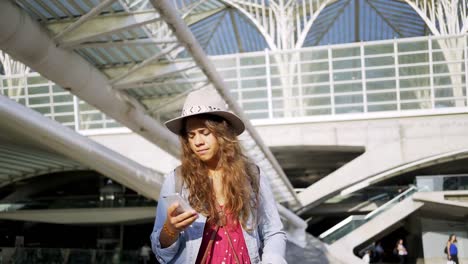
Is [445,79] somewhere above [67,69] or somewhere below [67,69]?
above

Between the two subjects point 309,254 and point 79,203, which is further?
point 79,203

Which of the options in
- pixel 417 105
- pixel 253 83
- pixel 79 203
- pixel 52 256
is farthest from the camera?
pixel 253 83

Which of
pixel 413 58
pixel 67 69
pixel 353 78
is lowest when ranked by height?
pixel 67 69

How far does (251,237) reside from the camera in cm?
236

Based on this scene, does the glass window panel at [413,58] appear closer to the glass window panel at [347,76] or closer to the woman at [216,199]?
the glass window panel at [347,76]

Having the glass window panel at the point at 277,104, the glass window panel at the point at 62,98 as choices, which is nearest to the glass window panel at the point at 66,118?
the glass window panel at the point at 62,98

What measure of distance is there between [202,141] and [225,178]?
165mm

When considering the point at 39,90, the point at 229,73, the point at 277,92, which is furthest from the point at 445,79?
the point at 39,90

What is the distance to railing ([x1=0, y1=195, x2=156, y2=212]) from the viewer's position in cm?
2434

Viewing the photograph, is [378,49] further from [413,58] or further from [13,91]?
[13,91]

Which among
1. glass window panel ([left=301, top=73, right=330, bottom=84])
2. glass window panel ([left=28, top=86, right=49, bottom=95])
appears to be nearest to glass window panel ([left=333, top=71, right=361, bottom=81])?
glass window panel ([left=301, top=73, right=330, bottom=84])

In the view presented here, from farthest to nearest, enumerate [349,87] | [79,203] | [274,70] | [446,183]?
[274,70] → [349,87] → [79,203] → [446,183]

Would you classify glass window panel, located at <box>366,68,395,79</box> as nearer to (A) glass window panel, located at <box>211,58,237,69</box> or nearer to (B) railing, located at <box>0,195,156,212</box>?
(A) glass window panel, located at <box>211,58,237,69</box>

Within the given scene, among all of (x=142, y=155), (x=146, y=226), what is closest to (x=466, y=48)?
(x=142, y=155)
